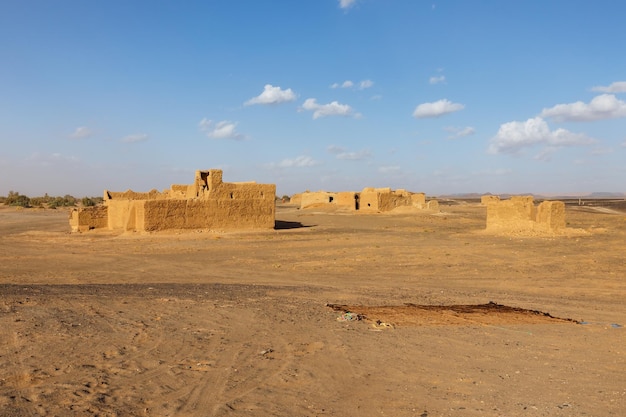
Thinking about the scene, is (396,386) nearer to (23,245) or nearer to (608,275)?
(608,275)

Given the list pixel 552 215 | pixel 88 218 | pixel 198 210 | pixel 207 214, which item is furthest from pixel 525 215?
pixel 88 218

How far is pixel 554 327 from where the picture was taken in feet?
26.4

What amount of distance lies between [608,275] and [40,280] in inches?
583

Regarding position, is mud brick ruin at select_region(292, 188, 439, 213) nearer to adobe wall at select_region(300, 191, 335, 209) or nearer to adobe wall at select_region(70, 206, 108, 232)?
adobe wall at select_region(300, 191, 335, 209)

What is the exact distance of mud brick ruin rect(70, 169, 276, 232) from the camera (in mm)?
23203

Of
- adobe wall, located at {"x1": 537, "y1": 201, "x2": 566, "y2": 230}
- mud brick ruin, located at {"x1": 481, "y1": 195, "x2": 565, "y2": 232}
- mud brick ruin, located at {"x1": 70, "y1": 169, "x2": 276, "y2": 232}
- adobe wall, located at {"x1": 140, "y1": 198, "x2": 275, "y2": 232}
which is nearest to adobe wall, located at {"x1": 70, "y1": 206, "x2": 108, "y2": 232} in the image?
mud brick ruin, located at {"x1": 70, "y1": 169, "x2": 276, "y2": 232}

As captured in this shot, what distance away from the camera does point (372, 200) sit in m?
44.9

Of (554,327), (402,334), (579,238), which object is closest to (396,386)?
(402,334)

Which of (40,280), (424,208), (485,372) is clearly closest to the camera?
(485,372)

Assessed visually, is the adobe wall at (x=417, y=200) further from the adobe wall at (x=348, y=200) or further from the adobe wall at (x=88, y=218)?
the adobe wall at (x=88, y=218)

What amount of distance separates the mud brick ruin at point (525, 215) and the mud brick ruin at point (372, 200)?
19.4 m

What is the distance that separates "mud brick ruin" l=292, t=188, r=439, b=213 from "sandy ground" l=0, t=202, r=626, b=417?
1146 inches

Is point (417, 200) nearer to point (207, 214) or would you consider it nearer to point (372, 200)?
point (372, 200)

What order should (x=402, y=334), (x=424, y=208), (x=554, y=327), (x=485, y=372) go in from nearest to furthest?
(x=485, y=372), (x=402, y=334), (x=554, y=327), (x=424, y=208)
